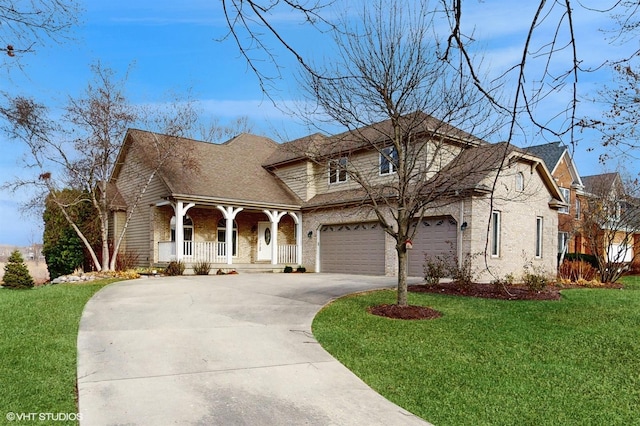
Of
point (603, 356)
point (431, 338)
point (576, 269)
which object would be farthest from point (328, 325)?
point (576, 269)

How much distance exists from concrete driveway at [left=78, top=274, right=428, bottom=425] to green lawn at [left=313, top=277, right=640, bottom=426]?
0.42m

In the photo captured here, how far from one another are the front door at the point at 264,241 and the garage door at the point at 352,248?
3197 mm

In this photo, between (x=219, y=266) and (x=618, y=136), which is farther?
(x=219, y=266)

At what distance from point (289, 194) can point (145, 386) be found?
60.4 feet

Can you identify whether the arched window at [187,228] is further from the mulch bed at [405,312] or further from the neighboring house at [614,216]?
the neighboring house at [614,216]

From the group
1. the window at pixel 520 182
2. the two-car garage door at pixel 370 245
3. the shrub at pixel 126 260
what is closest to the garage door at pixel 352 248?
the two-car garage door at pixel 370 245

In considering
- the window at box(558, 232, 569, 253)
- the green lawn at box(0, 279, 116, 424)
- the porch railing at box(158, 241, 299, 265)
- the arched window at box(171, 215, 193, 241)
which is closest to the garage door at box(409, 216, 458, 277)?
the porch railing at box(158, 241, 299, 265)

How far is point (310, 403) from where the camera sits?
4.79 m

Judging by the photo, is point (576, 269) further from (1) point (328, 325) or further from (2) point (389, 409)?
(2) point (389, 409)

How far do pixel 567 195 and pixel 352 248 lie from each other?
59.9 feet

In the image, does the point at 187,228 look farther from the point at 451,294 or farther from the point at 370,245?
the point at 451,294

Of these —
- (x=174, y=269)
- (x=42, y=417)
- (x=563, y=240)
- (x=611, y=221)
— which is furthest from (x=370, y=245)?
(x=563, y=240)

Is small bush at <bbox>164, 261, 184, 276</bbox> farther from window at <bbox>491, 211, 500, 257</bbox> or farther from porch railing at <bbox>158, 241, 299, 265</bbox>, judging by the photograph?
window at <bbox>491, 211, 500, 257</bbox>

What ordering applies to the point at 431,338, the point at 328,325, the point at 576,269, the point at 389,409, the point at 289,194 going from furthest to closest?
the point at 289,194, the point at 576,269, the point at 328,325, the point at 431,338, the point at 389,409
